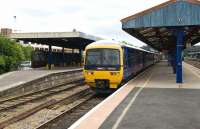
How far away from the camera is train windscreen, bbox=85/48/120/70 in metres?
20.1

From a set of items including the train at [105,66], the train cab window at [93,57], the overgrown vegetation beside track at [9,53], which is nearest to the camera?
the train at [105,66]

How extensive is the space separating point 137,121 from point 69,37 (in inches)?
1141

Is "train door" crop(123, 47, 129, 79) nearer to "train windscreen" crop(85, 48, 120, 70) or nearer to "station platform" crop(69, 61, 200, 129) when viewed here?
"train windscreen" crop(85, 48, 120, 70)

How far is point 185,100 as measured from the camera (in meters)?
15.0

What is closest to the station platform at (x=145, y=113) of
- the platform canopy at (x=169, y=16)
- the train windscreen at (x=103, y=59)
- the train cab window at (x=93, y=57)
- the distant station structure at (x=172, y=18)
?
the train windscreen at (x=103, y=59)

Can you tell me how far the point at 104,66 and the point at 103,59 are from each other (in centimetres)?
42

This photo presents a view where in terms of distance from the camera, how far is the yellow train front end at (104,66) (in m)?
20.0

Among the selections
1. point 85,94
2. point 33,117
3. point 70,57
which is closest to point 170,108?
point 33,117

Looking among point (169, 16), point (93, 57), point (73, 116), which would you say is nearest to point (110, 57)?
point (93, 57)

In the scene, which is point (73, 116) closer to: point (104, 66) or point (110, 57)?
point (104, 66)

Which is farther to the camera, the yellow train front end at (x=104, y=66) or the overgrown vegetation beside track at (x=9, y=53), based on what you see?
the overgrown vegetation beside track at (x=9, y=53)

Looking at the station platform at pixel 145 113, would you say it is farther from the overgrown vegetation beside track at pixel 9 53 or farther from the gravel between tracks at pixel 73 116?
the overgrown vegetation beside track at pixel 9 53

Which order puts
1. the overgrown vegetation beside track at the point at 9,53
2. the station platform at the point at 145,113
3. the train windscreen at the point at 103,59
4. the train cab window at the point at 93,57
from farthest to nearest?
the overgrown vegetation beside track at the point at 9,53 < the train cab window at the point at 93,57 < the train windscreen at the point at 103,59 < the station platform at the point at 145,113

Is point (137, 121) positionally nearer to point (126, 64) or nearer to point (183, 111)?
point (183, 111)
